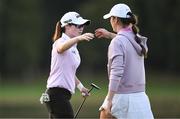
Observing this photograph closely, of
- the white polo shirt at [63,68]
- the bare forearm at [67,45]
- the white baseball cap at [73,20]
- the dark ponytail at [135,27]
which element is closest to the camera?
the dark ponytail at [135,27]

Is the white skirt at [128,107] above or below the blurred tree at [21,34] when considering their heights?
above

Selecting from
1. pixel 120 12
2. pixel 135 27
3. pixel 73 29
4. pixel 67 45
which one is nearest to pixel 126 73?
pixel 135 27

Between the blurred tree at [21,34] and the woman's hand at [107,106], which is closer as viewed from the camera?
the woman's hand at [107,106]

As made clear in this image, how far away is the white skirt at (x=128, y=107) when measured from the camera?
8508mm

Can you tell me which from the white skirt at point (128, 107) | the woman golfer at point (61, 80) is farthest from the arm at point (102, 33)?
the white skirt at point (128, 107)

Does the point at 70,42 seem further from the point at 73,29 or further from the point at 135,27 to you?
the point at 135,27

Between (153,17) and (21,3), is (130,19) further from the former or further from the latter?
(21,3)

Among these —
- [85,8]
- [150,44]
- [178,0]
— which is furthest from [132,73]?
[85,8]

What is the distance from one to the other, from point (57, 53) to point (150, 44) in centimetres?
3393

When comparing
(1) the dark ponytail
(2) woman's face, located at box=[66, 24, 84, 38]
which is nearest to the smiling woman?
(2) woman's face, located at box=[66, 24, 84, 38]

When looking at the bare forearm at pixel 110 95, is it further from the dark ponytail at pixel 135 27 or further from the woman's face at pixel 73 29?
the woman's face at pixel 73 29

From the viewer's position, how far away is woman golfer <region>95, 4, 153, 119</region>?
333 inches

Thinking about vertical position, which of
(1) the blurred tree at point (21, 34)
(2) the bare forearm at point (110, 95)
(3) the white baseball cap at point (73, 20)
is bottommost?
(1) the blurred tree at point (21, 34)

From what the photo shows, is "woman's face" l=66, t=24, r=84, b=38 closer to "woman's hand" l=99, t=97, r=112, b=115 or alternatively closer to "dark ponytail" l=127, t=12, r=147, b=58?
"dark ponytail" l=127, t=12, r=147, b=58
